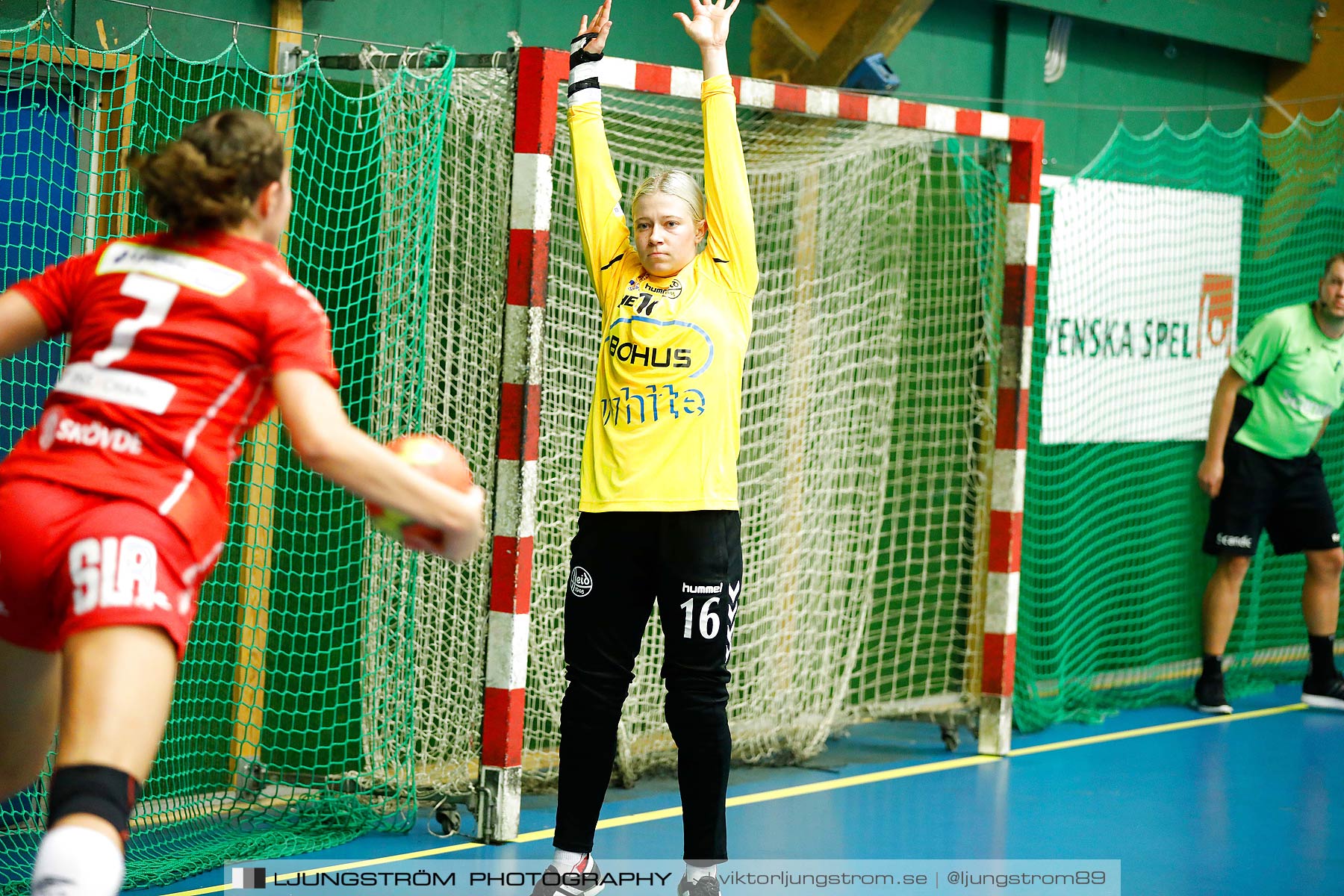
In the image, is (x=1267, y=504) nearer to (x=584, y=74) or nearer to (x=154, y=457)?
(x=584, y=74)

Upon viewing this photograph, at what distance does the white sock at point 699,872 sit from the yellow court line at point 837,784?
90cm

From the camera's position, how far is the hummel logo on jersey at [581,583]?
3496mm

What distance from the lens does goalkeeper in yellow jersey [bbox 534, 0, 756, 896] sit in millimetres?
3445

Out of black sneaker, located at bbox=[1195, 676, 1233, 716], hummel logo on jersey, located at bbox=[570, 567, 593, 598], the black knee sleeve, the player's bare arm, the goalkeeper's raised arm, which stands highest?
the goalkeeper's raised arm

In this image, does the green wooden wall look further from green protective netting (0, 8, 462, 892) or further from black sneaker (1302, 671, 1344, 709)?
green protective netting (0, 8, 462, 892)

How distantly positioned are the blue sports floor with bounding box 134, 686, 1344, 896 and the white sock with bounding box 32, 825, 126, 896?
183 centimetres

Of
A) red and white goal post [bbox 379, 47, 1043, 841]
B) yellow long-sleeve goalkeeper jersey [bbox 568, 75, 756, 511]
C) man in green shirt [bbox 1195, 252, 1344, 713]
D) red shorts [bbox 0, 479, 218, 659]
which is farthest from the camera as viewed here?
man in green shirt [bbox 1195, 252, 1344, 713]

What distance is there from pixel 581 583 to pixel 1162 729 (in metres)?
3.61

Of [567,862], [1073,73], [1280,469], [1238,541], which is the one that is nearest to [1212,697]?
[1238,541]

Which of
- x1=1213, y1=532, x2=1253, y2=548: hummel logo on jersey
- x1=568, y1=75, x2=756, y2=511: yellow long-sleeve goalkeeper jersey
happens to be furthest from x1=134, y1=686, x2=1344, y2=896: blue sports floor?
x1=568, y1=75, x2=756, y2=511: yellow long-sleeve goalkeeper jersey

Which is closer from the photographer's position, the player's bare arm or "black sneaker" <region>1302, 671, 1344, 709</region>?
the player's bare arm

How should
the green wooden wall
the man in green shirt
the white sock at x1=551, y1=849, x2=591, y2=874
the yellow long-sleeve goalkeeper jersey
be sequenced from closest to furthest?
the yellow long-sleeve goalkeeper jersey < the white sock at x1=551, y1=849, x2=591, y2=874 < the man in green shirt < the green wooden wall

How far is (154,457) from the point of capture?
2.12 m

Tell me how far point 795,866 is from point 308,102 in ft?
9.30
